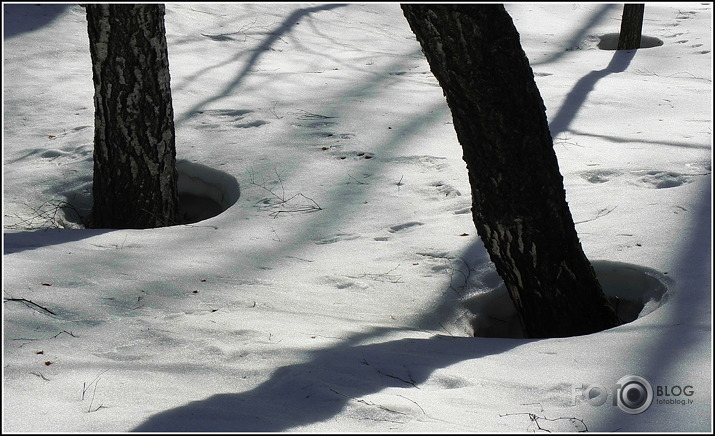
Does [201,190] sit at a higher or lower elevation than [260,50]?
lower

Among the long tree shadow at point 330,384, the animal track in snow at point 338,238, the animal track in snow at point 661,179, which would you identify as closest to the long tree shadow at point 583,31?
the animal track in snow at point 661,179

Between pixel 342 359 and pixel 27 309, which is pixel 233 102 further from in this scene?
pixel 342 359

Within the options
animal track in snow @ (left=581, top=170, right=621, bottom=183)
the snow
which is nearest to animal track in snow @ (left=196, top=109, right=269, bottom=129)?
the snow

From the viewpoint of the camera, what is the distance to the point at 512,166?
3.41m

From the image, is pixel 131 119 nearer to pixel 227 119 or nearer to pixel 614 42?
pixel 227 119

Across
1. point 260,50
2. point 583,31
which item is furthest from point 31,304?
point 583,31

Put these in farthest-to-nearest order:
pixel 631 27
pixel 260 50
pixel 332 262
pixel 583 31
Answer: pixel 583 31 → pixel 631 27 → pixel 260 50 → pixel 332 262

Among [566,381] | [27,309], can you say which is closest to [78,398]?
[27,309]

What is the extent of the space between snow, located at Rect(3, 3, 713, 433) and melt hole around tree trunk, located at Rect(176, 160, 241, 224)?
23 mm

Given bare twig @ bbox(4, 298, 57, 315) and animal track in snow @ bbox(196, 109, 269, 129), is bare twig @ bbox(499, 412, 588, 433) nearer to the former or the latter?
bare twig @ bbox(4, 298, 57, 315)

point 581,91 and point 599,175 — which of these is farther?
point 581,91

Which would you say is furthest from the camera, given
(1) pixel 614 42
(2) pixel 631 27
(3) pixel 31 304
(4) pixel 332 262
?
(1) pixel 614 42

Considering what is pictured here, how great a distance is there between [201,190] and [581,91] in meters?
3.66

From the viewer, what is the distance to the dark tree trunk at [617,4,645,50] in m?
9.13
